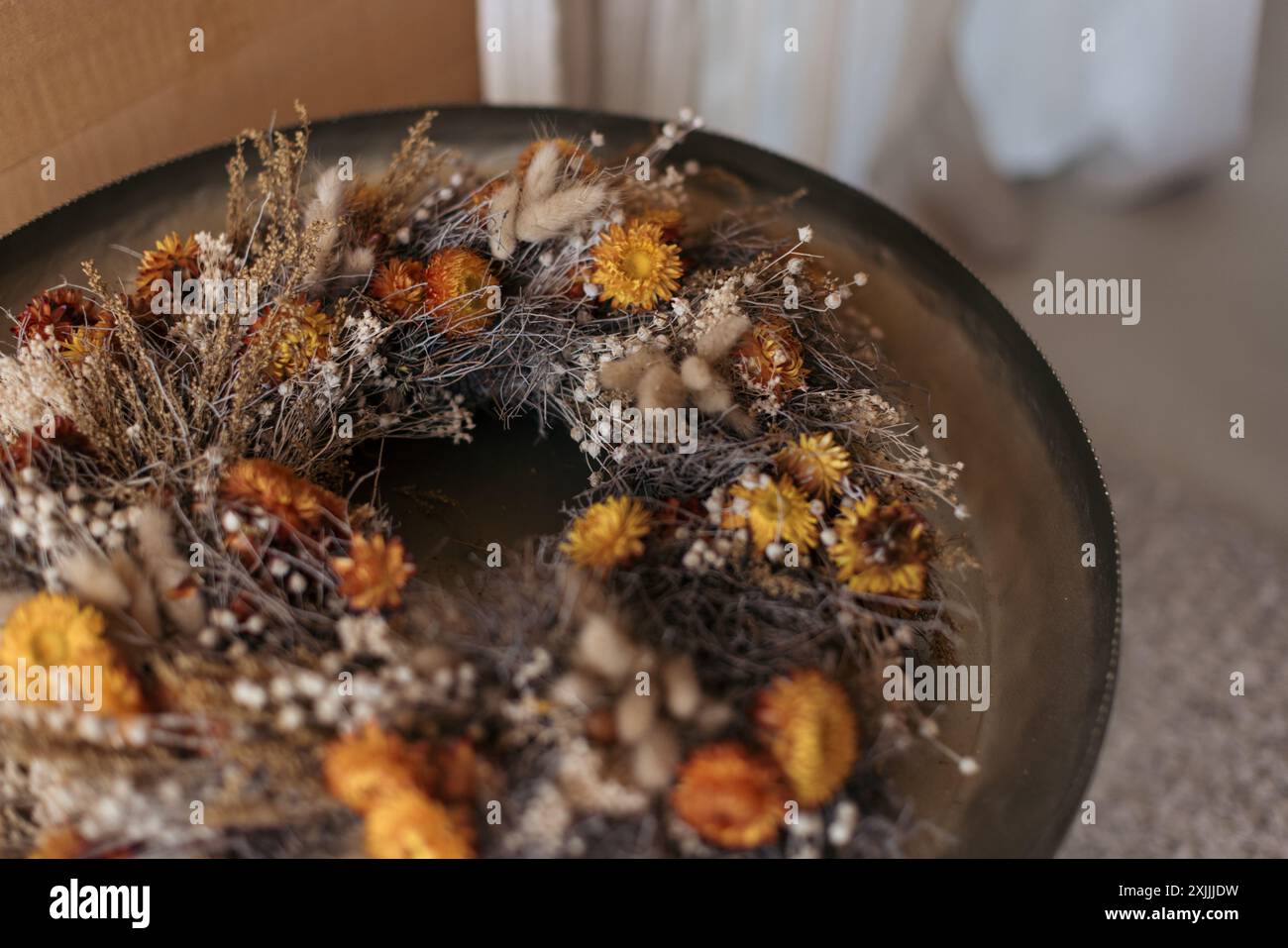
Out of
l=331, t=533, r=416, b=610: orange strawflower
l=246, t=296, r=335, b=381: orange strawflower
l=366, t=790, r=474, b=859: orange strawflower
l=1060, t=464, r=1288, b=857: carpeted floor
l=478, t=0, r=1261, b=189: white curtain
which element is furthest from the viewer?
l=478, t=0, r=1261, b=189: white curtain

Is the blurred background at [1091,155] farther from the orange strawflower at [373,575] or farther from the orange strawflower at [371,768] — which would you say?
the orange strawflower at [371,768]

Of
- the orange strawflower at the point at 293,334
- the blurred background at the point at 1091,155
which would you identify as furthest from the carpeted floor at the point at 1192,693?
the orange strawflower at the point at 293,334

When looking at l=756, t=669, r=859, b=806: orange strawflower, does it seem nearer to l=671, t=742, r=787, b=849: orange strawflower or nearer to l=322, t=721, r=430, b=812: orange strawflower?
l=671, t=742, r=787, b=849: orange strawflower

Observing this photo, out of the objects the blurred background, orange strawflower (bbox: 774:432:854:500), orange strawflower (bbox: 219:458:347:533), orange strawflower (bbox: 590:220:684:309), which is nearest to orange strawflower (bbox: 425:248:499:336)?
orange strawflower (bbox: 590:220:684:309)

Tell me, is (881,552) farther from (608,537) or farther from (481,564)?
(481,564)

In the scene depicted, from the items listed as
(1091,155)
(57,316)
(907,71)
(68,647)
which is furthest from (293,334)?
(1091,155)
